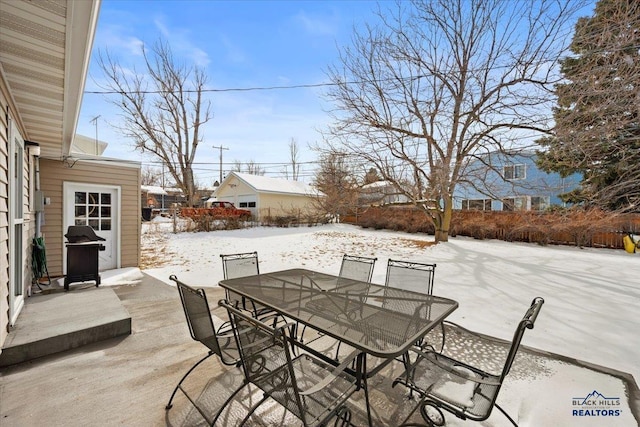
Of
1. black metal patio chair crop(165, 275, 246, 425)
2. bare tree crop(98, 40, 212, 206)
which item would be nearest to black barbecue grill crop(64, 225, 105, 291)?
black metal patio chair crop(165, 275, 246, 425)

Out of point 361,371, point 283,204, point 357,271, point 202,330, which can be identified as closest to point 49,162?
point 202,330

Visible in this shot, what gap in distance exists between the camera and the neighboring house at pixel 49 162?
194cm

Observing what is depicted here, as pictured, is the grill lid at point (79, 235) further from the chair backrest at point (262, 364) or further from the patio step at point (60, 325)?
the chair backrest at point (262, 364)

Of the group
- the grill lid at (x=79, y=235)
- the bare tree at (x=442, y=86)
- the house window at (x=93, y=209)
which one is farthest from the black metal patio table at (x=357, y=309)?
the bare tree at (x=442, y=86)

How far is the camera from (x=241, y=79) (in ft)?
33.9

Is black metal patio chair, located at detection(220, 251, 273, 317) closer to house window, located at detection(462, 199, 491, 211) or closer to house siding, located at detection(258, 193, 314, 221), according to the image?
house siding, located at detection(258, 193, 314, 221)

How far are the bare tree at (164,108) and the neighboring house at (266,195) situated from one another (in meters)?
3.10

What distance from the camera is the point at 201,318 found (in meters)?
2.02

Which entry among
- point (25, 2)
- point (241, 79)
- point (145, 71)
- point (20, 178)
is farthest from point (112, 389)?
point (145, 71)

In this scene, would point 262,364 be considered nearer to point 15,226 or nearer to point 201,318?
point 201,318

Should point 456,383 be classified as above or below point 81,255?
below

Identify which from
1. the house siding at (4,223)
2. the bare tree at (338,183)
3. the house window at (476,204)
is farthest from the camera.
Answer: the house window at (476,204)

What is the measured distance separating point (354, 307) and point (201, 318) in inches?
48.9

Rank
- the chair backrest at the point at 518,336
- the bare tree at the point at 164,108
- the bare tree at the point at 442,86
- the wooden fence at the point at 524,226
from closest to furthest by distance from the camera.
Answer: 1. the chair backrest at the point at 518,336
2. the bare tree at the point at 442,86
3. the wooden fence at the point at 524,226
4. the bare tree at the point at 164,108
